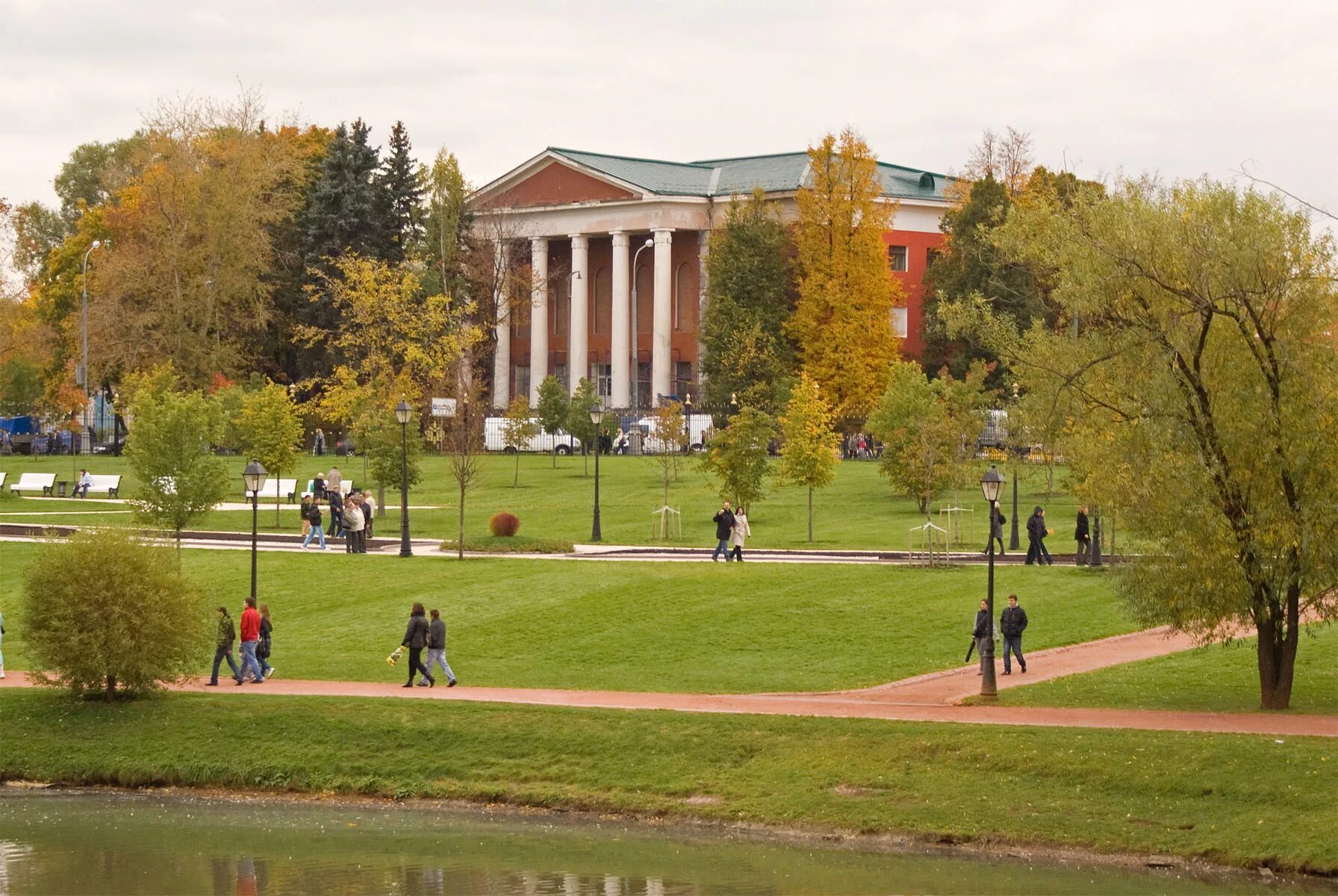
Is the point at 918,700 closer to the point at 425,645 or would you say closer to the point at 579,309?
the point at 425,645

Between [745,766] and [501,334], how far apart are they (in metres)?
70.2

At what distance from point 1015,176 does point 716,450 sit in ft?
123

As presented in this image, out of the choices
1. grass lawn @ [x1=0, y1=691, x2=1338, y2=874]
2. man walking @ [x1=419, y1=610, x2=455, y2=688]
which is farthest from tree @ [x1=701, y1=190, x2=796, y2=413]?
grass lawn @ [x1=0, y1=691, x2=1338, y2=874]

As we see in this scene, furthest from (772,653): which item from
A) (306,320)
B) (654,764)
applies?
(306,320)

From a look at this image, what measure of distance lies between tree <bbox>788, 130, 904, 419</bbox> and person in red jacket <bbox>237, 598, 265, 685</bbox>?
1786 inches

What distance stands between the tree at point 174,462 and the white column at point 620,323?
159ft

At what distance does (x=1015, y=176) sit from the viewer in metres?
80.2

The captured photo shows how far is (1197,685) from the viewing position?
92.3ft

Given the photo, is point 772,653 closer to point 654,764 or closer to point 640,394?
point 654,764

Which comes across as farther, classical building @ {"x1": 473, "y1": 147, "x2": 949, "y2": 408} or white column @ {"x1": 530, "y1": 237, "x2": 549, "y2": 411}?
white column @ {"x1": 530, "y1": 237, "x2": 549, "y2": 411}

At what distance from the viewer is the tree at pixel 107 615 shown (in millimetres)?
26562

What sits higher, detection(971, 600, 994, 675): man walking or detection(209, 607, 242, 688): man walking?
detection(971, 600, 994, 675): man walking

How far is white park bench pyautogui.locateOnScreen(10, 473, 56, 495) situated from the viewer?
189 ft

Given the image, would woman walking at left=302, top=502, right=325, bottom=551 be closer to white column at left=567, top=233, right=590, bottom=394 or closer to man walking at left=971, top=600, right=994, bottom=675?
man walking at left=971, top=600, right=994, bottom=675
